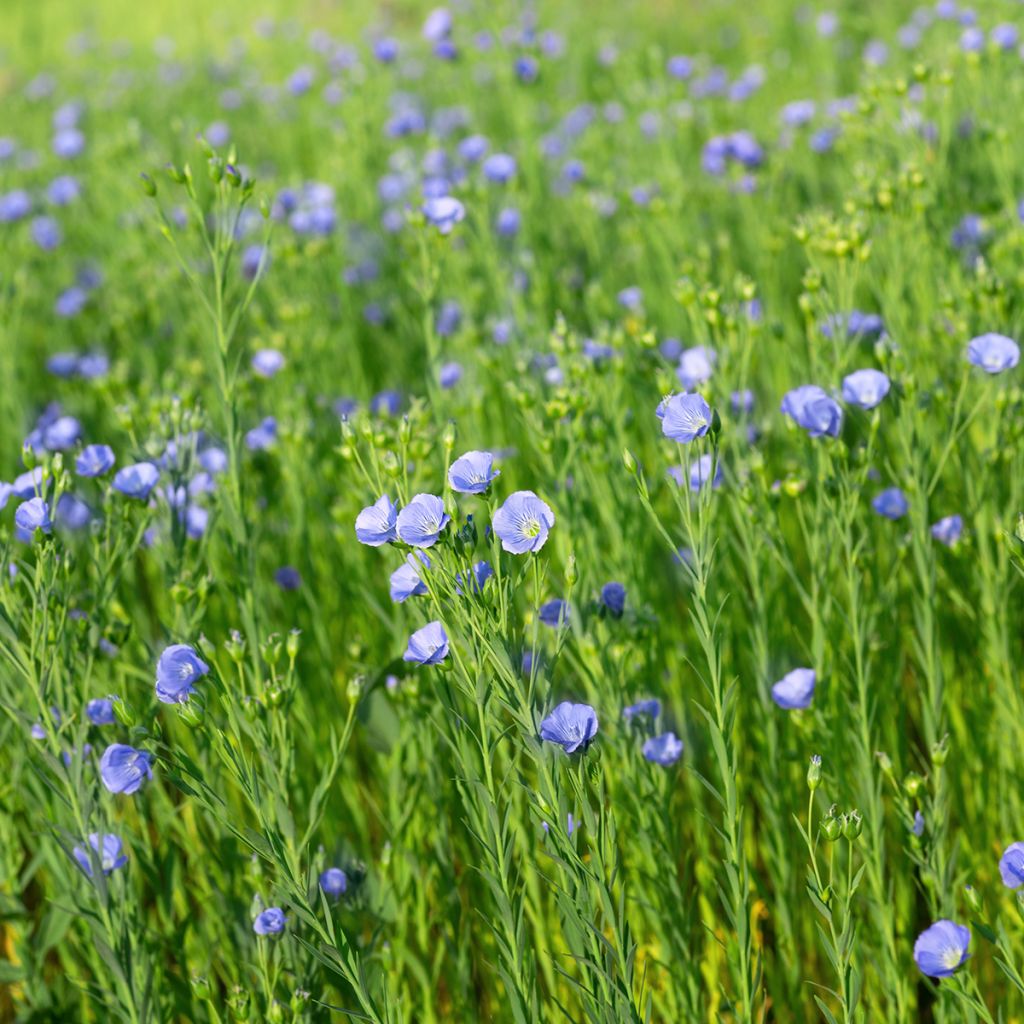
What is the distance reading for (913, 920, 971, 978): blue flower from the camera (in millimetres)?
1353

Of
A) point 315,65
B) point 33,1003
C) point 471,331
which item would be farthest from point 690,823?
point 315,65

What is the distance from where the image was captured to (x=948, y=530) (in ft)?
7.12

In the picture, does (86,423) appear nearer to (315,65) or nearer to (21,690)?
(21,690)

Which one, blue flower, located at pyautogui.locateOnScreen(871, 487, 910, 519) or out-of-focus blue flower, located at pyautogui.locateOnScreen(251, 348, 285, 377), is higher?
out-of-focus blue flower, located at pyautogui.locateOnScreen(251, 348, 285, 377)

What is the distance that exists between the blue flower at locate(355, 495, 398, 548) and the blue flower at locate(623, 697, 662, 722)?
0.56 metres

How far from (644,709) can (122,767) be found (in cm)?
84

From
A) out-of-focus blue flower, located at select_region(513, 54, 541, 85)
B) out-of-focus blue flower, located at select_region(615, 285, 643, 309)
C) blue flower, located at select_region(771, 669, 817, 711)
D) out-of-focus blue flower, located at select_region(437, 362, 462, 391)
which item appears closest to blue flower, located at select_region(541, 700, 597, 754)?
blue flower, located at select_region(771, 669, 817, 711)

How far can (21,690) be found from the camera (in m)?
2.04

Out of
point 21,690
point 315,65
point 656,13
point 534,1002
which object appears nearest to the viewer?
point 534,1002

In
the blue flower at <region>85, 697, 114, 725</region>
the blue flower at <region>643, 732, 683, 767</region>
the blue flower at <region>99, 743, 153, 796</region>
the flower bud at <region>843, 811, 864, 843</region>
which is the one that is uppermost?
the blue flower at <region>99, 743, 153, 796</region>

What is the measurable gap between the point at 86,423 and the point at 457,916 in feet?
7.95

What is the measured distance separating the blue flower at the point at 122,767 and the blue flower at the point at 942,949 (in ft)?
3.65

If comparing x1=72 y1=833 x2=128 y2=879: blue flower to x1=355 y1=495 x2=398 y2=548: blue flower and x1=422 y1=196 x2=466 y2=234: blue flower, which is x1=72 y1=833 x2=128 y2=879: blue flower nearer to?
x1=355 y1=495 x2=398 y2=548: blue flower

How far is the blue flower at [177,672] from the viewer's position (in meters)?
1.46
